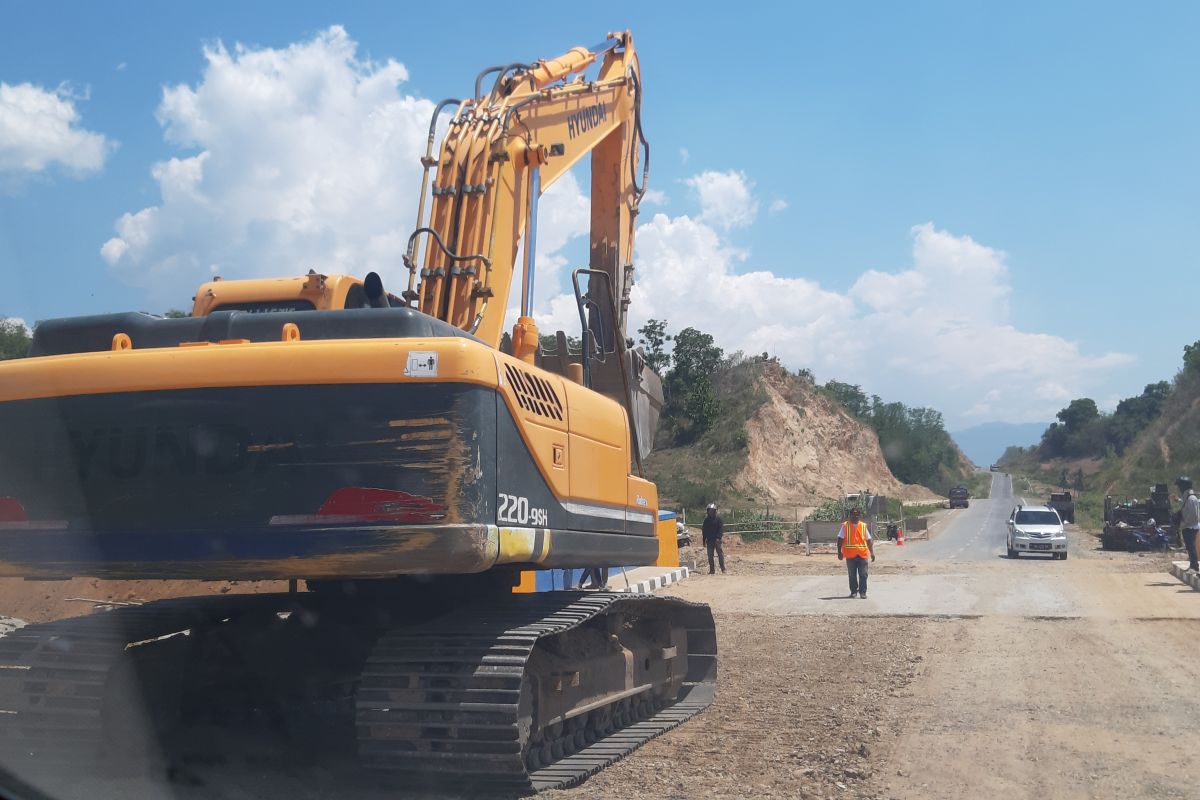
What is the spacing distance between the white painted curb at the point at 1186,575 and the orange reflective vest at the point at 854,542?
17.9 ft

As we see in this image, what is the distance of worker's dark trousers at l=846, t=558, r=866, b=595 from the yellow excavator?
33.8 feet

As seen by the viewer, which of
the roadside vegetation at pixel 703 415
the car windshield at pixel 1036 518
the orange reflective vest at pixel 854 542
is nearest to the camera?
the orange reflective vest at pixel 854 542

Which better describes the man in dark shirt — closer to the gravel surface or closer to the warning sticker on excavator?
the gravel surface

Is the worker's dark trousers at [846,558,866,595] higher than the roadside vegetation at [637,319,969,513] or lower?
lower

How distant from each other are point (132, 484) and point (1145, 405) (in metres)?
141

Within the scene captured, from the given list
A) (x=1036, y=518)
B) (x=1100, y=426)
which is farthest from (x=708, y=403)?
(x=1100, y=426)

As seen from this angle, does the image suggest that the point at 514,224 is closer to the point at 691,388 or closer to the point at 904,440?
the point at 691,388

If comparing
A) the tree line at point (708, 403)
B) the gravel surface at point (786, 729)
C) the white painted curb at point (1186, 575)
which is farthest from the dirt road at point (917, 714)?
the tree line at point (708, 403)

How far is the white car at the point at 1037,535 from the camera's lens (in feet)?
98.2

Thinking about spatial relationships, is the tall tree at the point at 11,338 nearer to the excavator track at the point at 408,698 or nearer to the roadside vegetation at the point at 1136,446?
the excavator track at the point at 408,698

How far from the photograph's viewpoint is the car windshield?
101 feet

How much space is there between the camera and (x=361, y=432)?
518cm

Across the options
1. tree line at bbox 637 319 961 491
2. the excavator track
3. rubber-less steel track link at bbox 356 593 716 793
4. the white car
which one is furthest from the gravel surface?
tree line at bbox 637 319 961 491

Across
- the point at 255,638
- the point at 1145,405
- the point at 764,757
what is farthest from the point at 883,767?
the point at 1145,405
